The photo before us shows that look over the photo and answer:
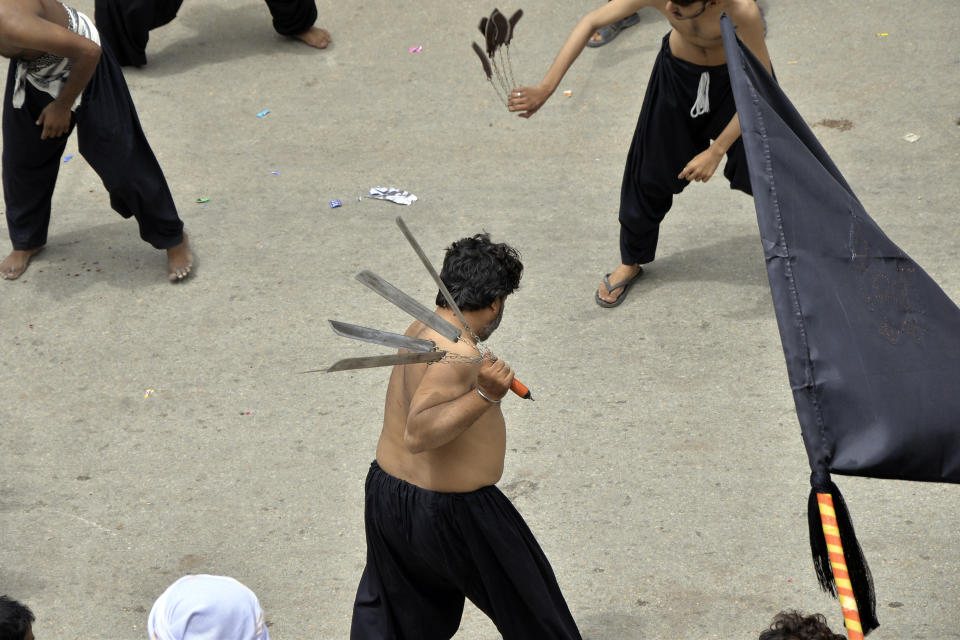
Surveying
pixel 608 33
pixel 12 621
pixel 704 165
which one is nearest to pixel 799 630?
pixel 12 621

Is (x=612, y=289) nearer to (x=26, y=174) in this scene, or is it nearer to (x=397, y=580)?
(x=397, y=580)

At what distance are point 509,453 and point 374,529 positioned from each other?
1.29 metres

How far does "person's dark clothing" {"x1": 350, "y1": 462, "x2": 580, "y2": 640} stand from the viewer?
2805 millimetres

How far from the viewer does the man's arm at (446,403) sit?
101 inches

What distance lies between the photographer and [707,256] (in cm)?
516

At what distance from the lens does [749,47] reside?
13.1 ft

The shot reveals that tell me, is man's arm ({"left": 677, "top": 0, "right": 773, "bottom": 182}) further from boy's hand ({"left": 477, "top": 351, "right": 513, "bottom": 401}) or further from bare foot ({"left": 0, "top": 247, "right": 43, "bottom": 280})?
bare foot ({"left": 0, "top": 247, "right": 43, "bottom": 280})

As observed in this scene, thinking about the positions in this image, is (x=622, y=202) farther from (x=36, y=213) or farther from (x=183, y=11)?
(x=183, y=11)

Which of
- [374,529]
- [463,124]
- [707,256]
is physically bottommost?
[463,124]

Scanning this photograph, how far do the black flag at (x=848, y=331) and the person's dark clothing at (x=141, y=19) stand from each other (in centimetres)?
523

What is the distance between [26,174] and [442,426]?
3.33m

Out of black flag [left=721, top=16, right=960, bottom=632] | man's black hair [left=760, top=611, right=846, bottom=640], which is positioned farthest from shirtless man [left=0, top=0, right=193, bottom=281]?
man's black hair [left=760, top=611, right=846, bottom=640]

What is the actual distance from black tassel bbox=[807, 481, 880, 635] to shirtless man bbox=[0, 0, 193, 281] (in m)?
3.58

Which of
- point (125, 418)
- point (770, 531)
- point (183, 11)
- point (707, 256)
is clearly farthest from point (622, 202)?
point (183, 11)
